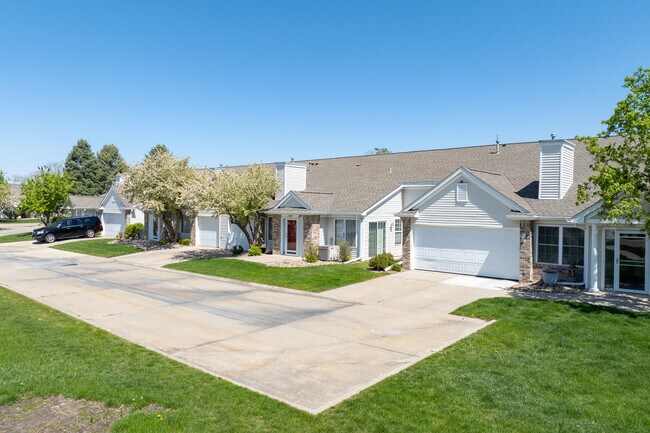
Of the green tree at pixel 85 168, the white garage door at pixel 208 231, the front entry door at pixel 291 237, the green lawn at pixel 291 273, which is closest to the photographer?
the green lawn at pixel 291 273

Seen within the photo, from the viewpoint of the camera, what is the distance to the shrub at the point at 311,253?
24756mm

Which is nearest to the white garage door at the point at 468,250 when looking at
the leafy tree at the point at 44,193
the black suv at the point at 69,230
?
the black suv at the point at 69,230

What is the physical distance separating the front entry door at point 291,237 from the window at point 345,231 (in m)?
2.71

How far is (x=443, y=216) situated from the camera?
2139cm

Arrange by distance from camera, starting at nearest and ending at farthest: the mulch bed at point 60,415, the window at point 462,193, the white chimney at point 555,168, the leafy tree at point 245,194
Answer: the mulch bed at point 60,415, the white chimney at point 555,168, the window at point 462,193, the leafy tree at point 245,194

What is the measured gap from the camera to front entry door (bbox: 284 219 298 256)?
90.3 feet

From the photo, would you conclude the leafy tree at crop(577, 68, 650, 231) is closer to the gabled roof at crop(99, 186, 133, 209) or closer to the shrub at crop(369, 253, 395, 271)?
the shrub at crop(369, 253, 395, 271)

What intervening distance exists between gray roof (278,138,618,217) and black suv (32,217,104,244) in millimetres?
21756

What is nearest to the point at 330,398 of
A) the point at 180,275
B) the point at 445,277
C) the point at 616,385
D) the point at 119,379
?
the point at 119,379

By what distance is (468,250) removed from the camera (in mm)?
20891

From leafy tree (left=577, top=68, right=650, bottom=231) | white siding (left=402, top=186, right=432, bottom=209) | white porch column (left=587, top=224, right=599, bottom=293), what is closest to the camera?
leafy tree (left=577, top=68, right=650, bottom=231)

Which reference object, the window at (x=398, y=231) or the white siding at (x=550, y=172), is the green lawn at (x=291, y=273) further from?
the white siding at (x=550, y=172)

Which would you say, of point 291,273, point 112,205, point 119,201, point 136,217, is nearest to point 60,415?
point 291,273

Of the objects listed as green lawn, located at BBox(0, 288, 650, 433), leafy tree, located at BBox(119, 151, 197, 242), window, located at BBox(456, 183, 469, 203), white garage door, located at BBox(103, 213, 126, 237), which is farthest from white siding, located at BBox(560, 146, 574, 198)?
white garage door, located at BBox(103, 213, 126, 237)
